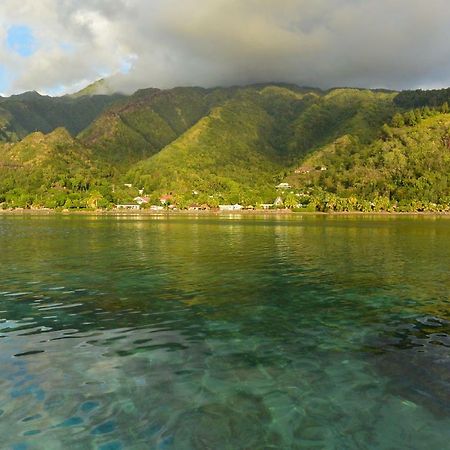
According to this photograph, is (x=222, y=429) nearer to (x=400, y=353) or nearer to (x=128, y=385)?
(x=128, y=385)

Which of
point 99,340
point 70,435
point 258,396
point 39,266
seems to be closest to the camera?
point 70,435

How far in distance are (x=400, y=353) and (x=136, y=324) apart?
45.5ft

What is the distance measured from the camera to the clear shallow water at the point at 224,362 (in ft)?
46.1

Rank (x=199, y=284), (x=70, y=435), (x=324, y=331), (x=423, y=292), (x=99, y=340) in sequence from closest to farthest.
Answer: (x=70, y=435) < (x=99, y=340) < (x=324, y=331) < (x=423, y=292) < (x=199, y=284)

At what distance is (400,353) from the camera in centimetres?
2073

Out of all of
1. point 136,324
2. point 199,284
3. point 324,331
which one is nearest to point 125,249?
point 199,284

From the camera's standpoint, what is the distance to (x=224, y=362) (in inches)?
776

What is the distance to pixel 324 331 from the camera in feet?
81.4

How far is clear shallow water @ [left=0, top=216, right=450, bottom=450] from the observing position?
1404 cm

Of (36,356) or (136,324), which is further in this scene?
(136,324)

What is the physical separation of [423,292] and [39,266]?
38.5 meters

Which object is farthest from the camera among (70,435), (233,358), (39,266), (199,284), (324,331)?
(39,266)

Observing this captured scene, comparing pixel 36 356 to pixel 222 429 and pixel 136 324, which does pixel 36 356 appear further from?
pixel 222 429

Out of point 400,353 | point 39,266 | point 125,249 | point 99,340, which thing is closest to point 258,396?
point 400,353
